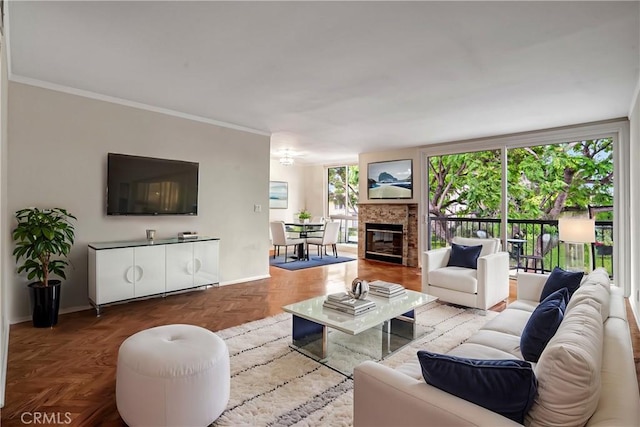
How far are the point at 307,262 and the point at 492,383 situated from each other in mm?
5857

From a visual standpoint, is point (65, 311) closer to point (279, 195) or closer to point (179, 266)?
point (179, 266)

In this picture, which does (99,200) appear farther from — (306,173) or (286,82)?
(306,173)

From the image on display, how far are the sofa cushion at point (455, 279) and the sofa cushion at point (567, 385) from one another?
2655 millimetres

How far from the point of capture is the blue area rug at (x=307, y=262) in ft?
21.1

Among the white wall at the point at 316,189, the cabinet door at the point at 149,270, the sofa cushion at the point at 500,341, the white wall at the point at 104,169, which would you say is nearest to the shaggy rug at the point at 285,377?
the sofa cushion at the point at 500,341

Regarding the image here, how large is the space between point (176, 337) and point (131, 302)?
95.9 inches

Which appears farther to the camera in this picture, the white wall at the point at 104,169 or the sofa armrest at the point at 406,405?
the white wall at the point at 104,169

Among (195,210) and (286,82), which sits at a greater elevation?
(286,82)

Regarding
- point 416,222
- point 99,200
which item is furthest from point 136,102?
point 416,222

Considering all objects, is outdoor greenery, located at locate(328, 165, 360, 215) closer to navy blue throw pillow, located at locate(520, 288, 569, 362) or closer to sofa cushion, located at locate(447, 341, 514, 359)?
sofa cushion, located at locate(447, 341, 514, 359)

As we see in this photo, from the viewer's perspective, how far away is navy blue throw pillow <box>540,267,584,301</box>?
237 cm

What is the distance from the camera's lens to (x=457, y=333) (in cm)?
305

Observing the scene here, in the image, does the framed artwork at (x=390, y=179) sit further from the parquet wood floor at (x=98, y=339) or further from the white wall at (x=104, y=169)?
the white wall at (x=104, y=169)

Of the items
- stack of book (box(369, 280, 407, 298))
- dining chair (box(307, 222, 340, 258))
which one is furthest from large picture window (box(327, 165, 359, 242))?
stack of book (box(369, 280, 407, 298))
